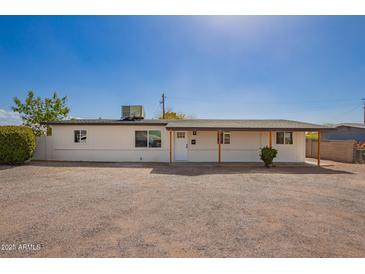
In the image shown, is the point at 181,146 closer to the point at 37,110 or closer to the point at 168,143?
the point at 168,143

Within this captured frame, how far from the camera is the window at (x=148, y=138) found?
1273 centimetres

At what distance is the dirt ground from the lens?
3033 millimetres

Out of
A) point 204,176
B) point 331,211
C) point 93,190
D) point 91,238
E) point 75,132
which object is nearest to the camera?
point 91,238

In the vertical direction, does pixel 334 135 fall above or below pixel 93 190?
above

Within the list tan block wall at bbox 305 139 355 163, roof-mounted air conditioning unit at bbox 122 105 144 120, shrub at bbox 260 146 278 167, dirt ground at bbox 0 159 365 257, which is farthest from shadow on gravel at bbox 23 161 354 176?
roof-mounted air conditioning unit at bbox 122 105 144 120

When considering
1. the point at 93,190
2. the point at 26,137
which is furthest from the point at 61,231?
the point at 26,137

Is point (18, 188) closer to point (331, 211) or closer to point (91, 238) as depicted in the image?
point (91, 238)

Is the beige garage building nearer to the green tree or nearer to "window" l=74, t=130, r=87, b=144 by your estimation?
"window" l=74, t=130, r=87, b=144

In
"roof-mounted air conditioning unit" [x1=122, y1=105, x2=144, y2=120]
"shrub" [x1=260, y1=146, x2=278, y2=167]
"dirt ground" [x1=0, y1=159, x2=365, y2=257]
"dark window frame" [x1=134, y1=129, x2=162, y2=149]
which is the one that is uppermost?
"roof-mounted air conditioning unit" [x1=122, y1=105, x2=144, y2=120]

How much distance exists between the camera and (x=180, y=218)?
413 cm

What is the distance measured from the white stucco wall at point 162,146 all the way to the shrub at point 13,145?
2.00m

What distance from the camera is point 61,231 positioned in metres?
3.55

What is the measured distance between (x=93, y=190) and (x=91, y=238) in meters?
3.22

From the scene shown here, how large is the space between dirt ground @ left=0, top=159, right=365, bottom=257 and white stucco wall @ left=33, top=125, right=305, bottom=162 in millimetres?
5331
